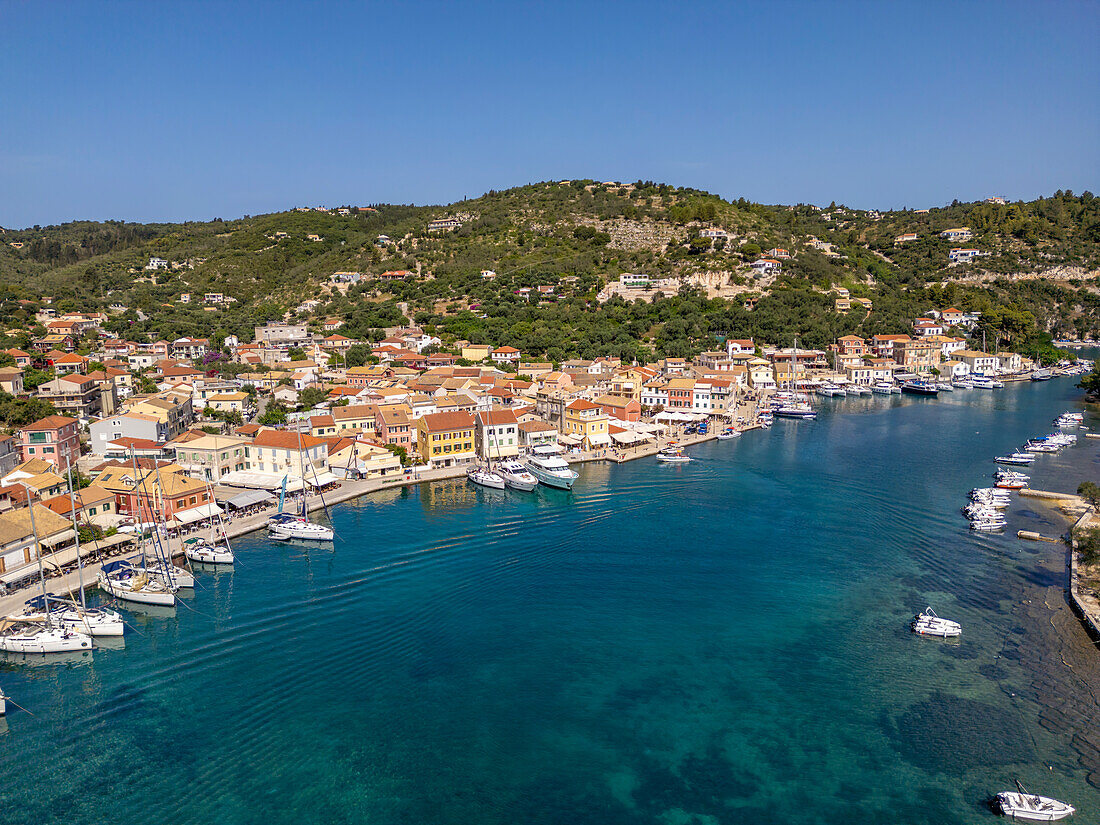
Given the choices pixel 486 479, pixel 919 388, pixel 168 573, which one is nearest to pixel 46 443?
pixel 168 573

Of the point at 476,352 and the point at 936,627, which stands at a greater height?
the point at 476,352

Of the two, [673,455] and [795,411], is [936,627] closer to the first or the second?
[673,455]

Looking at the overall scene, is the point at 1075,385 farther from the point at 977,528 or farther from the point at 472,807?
the point at 472,807

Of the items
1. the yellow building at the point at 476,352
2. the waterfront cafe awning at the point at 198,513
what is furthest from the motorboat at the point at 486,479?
the yellow building at the point at 476,352

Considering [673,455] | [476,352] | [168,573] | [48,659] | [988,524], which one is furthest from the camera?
[476,352]

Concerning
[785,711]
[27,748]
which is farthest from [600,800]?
[27,748]
